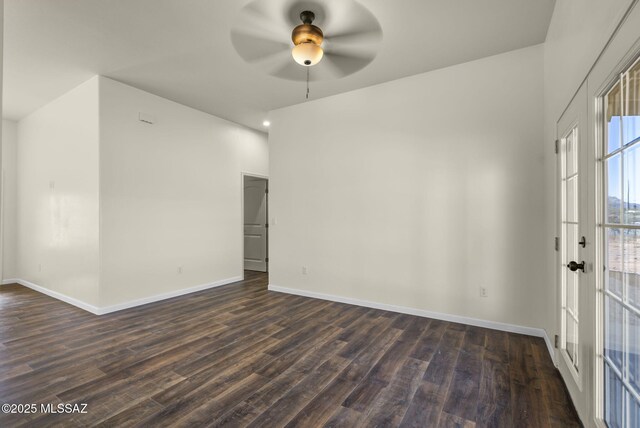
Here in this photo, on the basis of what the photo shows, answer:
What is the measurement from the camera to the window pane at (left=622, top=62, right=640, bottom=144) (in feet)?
3.85

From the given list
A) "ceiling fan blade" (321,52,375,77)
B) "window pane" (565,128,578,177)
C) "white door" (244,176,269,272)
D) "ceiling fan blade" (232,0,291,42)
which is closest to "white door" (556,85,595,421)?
"window pane" (565,128,578,177)

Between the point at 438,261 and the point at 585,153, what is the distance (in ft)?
6.75

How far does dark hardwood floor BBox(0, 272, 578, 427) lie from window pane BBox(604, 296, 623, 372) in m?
0.71

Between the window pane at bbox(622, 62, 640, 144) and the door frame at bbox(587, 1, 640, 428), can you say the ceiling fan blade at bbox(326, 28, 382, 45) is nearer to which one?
the door frame at bbox(587, 1, 640, 428)

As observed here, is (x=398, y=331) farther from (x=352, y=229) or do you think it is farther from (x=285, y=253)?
(x=285, y=253)

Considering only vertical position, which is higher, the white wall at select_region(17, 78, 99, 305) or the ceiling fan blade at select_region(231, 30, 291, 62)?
the ceiling fan blade at select_region(231, 30, 291, 62)

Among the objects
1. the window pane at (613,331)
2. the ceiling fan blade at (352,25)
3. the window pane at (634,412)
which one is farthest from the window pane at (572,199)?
the ceiling fan blade at (352,25)

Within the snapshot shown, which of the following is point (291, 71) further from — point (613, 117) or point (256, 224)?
point (256, 224)

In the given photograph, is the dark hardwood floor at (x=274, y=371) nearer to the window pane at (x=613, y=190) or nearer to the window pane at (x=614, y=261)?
the window pane at (x=614, y=261)

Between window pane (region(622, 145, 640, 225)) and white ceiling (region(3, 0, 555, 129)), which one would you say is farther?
white ceiling (region(3, 0, 555, 129))

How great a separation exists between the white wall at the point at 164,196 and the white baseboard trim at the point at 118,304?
60mm

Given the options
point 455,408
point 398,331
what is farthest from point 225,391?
point 398,331

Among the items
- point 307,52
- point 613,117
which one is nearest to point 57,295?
point 307,52

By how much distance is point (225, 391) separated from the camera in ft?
6.91
